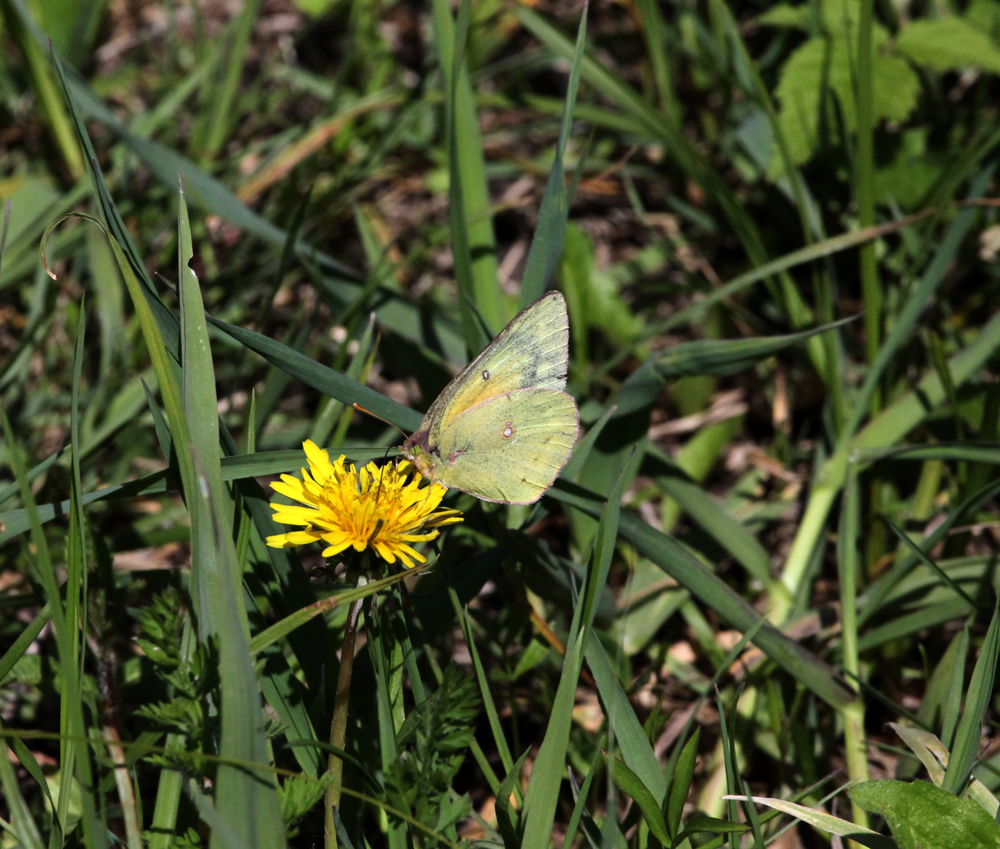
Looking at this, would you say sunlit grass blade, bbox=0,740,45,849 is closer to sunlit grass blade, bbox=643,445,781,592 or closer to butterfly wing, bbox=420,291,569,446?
butterfly wing, bbox=420,291,569,446

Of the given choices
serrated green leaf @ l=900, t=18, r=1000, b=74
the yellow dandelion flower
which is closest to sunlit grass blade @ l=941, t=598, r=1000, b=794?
the yellow dandelion flower

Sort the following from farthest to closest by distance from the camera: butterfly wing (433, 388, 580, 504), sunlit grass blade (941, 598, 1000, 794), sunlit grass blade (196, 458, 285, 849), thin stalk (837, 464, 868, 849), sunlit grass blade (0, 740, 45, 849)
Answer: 1. thin stalk (837, 464, 868, 849)
2. butterfly wing (433, 388, 580, 504)
3. sunlit grass blade (941, 598, 1000, 794)
4. sunlit grass blade (0, 740, 45, 849)
5. sunlit grass blade (196, 458, 285, 849)

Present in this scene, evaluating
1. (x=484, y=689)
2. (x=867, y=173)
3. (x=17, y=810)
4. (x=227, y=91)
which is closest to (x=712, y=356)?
(x=867, y=173)

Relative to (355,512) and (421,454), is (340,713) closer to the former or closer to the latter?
(355,512)

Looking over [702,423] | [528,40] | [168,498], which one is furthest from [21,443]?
[528,40]

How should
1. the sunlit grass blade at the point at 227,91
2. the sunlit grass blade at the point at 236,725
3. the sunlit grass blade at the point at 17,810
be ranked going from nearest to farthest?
1. the sunlit grass blade at the point at 236,725
2. the sunlit grass blade at the point at 17,810
3. the sunlit grass blade at the point at 227,91

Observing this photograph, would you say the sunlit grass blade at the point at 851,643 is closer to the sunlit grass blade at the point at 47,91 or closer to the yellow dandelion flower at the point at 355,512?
the yellow dandelion flower at the point at 355,512

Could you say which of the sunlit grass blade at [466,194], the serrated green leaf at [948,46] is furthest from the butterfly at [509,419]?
the serrated green leaf at [948,46]

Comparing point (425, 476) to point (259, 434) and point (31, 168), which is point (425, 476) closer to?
point (259, 434)
